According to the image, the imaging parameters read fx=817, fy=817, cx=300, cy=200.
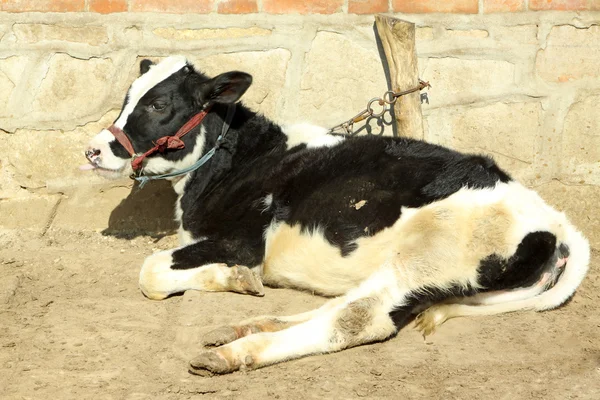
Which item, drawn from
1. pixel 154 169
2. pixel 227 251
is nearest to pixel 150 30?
pixel 154 169

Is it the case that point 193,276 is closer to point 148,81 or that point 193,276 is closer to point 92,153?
point 92,153

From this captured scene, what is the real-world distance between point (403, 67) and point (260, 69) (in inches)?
38.2

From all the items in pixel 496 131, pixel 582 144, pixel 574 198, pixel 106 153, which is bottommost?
pixel 574 198

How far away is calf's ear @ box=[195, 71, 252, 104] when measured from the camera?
4.80m

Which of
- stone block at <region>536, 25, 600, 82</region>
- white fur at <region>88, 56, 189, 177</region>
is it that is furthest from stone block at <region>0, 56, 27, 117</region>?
stone block at <region>536, 25, 600, 82</region>

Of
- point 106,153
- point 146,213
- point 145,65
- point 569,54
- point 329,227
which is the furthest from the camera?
point 146,213

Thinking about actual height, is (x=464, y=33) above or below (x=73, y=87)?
above

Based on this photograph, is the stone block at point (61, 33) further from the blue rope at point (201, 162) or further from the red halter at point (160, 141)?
the blue rope at point (201, 162)

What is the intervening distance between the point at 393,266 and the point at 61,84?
108 inches

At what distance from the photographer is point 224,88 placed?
16.1 feet

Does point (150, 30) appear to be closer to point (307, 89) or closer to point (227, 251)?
point (307, 89)

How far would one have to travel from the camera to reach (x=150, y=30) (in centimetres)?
547

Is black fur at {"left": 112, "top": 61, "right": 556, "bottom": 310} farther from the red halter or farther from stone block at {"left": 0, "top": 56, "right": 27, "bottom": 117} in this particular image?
stone block at {"left": 0, "top": 56, "right": 27, "bottom": 117}

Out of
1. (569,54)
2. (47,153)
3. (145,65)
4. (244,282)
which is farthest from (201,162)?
(569,54)
